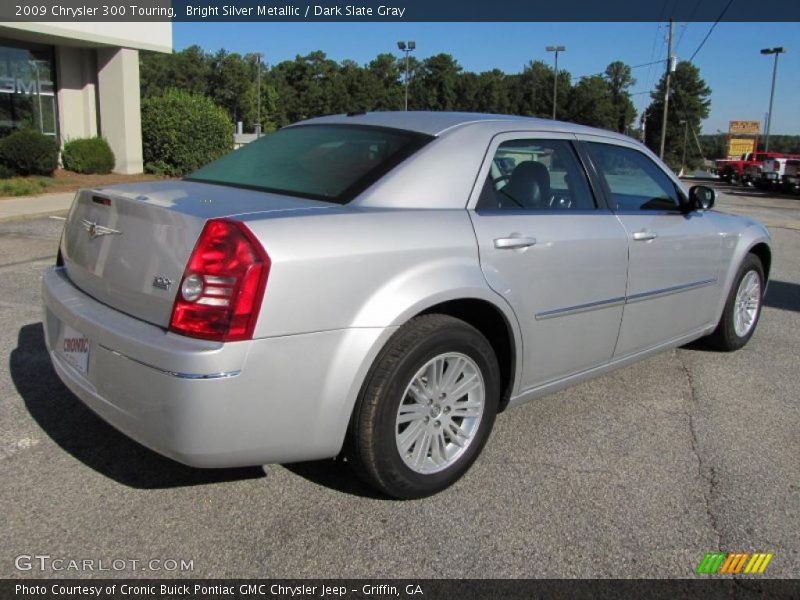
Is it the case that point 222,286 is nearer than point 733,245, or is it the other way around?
point 222,286

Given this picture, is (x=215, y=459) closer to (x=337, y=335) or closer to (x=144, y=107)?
(x=337, y=335)

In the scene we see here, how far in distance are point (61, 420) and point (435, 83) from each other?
3761 inches

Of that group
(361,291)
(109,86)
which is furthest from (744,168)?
(361,291)

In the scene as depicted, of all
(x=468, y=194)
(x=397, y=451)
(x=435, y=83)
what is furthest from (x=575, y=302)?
(x=435, y=83)

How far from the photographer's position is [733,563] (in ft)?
8.83

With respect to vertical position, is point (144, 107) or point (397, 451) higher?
point (144, 107)

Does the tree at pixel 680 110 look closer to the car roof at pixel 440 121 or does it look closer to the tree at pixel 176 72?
the tree at pixel 176 72

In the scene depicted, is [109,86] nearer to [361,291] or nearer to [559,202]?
[559,202]

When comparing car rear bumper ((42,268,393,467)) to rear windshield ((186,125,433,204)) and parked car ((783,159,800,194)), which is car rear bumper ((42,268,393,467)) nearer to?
rear windshield ((186,125,433,204))

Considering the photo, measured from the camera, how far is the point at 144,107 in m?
20.7

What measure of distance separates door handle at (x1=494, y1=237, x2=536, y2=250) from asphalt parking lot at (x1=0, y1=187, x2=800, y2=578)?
1039 millimetres

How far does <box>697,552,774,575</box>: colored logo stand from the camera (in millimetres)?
2643

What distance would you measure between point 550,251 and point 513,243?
Result: 268 mm

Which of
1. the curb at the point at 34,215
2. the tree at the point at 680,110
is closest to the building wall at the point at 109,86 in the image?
the curb at the point at 34,215
